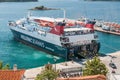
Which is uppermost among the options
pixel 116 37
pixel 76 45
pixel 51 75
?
pixel 51 75

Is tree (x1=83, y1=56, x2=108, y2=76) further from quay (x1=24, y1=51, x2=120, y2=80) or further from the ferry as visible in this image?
the ferry

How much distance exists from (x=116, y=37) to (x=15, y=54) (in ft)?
117

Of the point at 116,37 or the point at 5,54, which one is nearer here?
the point at 5,54

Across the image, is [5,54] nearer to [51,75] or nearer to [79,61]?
[79,61]

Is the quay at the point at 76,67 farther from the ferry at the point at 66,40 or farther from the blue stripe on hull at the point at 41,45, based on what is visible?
the blue stripe on hull at the point at 41,45

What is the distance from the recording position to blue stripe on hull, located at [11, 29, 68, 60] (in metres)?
59.3

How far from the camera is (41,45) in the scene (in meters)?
65.7

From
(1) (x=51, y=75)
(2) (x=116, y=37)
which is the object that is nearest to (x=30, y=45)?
(2) (x=116, y=37)

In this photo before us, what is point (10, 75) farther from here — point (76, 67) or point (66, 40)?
point (66, 40)

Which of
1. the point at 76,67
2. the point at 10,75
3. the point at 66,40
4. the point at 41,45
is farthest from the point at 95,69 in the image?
the point at 41,45

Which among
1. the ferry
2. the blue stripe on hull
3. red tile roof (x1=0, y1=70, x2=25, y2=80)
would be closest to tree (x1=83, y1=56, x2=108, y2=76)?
red tile roof (x1=0, y1=70, x2=25, y2=80)

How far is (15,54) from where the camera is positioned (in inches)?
2534

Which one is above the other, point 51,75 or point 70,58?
point 51,75

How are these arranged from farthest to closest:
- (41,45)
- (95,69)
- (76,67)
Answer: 1. (41,45)
2. (76,67)
3. (95,69)
